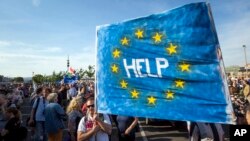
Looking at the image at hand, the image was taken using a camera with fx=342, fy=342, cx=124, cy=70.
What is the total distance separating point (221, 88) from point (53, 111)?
17.5ft

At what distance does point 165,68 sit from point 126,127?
2.69 meters

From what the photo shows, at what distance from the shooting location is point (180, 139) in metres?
10.7

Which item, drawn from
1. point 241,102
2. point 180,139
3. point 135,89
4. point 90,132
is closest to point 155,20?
point 135,89

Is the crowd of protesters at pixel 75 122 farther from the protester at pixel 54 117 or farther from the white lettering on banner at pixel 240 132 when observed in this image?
the white lettering on banner at pixel 240 132

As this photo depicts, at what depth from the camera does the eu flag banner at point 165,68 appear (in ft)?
11.4

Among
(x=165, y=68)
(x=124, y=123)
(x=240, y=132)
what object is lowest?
(x=124, y=123)

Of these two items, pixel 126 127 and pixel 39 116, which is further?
pixel 39 116

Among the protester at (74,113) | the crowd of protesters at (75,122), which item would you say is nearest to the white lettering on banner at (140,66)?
the crowd of protesters at (75,122)

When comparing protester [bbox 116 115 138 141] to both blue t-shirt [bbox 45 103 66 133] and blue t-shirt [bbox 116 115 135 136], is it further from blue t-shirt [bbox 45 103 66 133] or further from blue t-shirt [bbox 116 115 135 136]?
blue t-shirt [bbox 45 103 66 133]

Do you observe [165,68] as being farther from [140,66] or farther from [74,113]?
[74,113]

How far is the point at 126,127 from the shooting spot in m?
6.25

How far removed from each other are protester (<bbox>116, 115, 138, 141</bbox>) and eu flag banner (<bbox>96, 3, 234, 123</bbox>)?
1937 mm

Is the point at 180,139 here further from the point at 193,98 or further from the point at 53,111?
the point at 193,98

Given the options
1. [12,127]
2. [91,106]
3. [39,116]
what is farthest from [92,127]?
[39,116]
